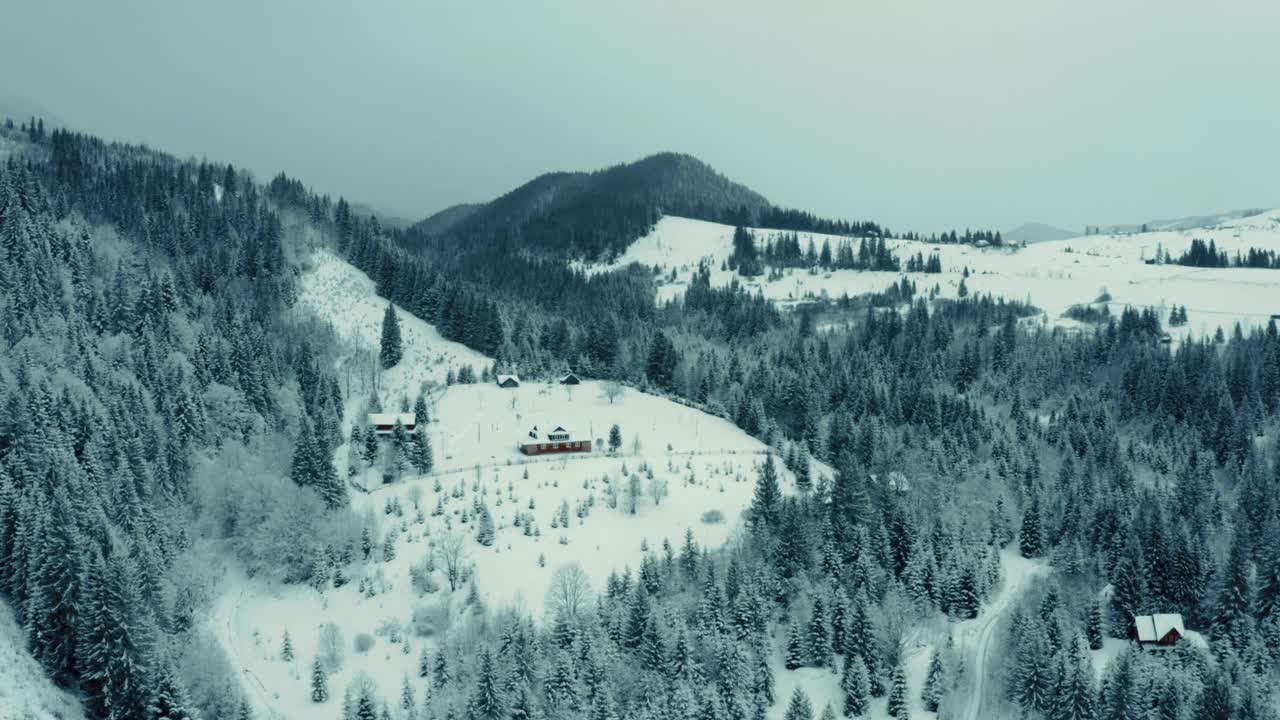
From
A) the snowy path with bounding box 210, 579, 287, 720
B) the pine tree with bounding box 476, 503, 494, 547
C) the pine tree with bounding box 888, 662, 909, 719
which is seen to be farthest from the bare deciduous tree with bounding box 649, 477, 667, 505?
the snowy path with bounding box 210, 579, 287, 720

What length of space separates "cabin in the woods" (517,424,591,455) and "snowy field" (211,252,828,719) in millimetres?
1376

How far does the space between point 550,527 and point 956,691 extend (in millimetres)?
31389

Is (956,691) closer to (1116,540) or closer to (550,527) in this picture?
(1116,540)

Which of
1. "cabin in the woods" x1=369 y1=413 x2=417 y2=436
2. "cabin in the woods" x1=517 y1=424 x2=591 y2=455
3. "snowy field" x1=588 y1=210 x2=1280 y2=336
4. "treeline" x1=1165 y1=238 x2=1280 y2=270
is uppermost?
"treeline" x1=1165 y1=238 x2=1280 y2=270

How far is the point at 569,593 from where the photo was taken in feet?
182

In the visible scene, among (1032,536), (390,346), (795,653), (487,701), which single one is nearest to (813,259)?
(390,346)

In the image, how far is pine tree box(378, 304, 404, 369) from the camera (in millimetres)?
107438

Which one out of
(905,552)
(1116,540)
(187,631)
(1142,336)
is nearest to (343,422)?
(187,631)

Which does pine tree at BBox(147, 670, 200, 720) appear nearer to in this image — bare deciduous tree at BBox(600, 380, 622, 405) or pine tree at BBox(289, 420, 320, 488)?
pine tree at BBox(289, 420, 320, 488)

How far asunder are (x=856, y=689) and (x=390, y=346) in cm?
7710

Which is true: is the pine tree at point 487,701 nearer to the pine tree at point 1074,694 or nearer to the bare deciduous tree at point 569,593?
the bare deciduous tree at point 569,593

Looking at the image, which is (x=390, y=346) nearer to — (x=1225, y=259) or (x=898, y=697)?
(x=898, y=697)

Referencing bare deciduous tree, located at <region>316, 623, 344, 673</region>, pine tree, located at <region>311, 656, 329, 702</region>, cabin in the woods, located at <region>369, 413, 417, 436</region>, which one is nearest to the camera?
pine tree, located at <region>311, 656, 329, 702</region>

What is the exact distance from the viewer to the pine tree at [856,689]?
161ft
